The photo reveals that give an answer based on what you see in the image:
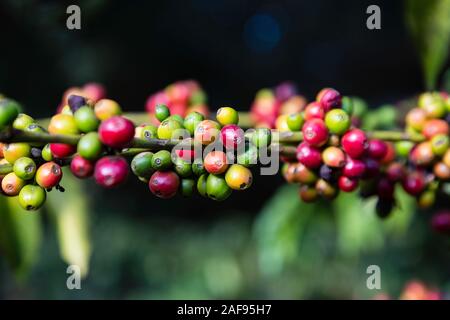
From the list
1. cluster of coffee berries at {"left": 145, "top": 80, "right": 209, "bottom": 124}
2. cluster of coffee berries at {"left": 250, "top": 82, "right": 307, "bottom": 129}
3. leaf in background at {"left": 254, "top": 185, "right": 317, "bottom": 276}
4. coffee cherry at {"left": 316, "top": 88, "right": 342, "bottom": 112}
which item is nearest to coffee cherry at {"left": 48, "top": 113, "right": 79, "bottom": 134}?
coffee cherry at {"left": 316, "top": 88, "right": 342, "bottom": 112}

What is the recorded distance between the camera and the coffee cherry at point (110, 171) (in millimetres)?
1211

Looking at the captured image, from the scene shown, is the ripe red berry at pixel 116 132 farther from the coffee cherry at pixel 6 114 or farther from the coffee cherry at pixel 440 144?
the coffee cherry at pixel 440 144

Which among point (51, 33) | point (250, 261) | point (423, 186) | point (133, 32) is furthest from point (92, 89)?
point (133, 32)

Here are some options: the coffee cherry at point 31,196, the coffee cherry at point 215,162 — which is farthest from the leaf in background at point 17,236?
the coffee cherry at point 215,162

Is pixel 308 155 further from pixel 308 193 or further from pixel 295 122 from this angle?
pixel 308 193

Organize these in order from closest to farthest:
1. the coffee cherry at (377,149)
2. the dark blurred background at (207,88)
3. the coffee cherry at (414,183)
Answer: the coffee cherry at (377,149), the coffee cherry at (414,183), the dark blurred background at (207,88)

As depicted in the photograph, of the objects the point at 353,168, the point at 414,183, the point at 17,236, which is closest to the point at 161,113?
the point at 353,168

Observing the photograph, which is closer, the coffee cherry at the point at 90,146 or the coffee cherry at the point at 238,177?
the coffee cherry at the point at 90,146

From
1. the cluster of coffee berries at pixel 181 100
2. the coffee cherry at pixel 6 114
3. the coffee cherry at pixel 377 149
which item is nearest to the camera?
the coffee cherry at pixel 6 114

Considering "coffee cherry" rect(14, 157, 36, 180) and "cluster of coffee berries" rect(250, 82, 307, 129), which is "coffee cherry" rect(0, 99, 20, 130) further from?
"cluster of coffee berries" rect(250, 82, 307, 129)

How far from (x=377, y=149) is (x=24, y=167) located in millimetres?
1040

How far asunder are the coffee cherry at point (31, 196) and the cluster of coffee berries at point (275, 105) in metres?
1.26

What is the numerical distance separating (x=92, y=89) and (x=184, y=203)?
7251mm

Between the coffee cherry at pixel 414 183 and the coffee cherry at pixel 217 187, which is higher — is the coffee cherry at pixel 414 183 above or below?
below
